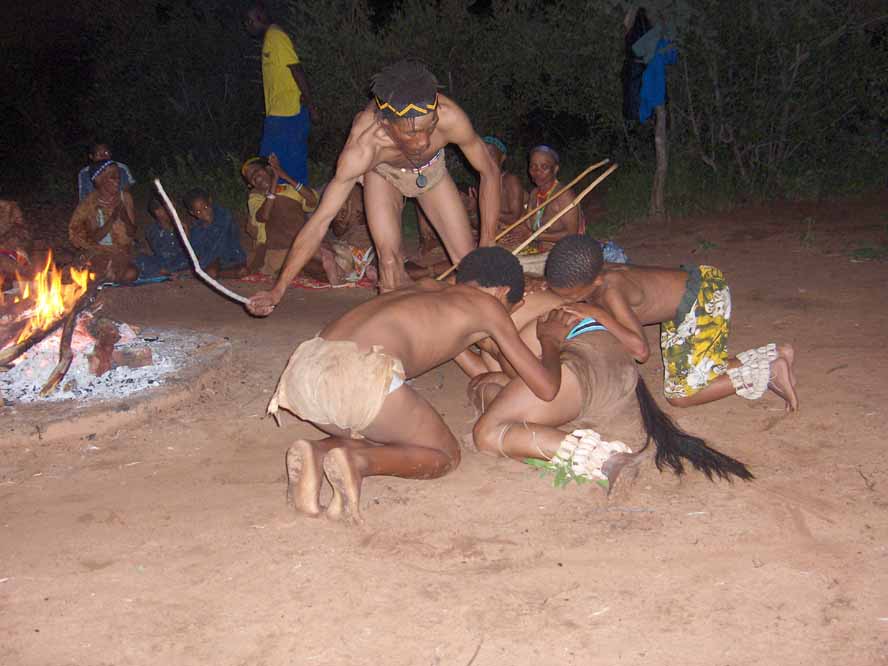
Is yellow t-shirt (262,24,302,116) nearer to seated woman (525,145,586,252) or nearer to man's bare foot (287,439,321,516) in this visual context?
seated woman (525,145,586,252)

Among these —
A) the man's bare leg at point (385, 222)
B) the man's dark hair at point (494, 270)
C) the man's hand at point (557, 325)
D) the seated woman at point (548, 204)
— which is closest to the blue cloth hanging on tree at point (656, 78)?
the seated woman at point (548, 204)

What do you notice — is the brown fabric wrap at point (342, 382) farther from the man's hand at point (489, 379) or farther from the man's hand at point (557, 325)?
the man's hand at point (489, 379)

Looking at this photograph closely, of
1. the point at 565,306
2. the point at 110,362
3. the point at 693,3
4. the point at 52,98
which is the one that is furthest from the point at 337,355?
the point at 52,98

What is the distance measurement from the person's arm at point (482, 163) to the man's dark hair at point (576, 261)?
2.65 feet

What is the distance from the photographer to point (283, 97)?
7938 millimetres

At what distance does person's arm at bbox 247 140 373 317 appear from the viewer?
3.90 m

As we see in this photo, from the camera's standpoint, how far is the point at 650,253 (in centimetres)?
745

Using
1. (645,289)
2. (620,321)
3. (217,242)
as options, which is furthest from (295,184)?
(620,321)

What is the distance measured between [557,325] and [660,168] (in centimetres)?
529

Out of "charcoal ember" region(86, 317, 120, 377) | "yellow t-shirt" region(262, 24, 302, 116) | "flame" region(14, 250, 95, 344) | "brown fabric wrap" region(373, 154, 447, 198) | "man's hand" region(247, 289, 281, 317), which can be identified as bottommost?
"charcoal ember" region(86, 317, 120, 377)

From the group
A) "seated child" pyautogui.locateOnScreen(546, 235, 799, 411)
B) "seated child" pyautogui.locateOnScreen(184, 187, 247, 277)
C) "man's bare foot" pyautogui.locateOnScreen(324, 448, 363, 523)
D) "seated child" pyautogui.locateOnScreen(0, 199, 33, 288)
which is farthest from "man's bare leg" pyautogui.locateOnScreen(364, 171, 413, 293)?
"seated child" pyautogui.locateOnScreen(184, 187, 247, 277)

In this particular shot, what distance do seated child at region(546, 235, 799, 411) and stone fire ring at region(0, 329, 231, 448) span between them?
189 centimetres

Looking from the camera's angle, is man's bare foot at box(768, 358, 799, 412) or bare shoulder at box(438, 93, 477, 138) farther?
bare shoulder at box(438, 93, 477, 138)

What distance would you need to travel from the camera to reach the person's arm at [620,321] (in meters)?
3.67
